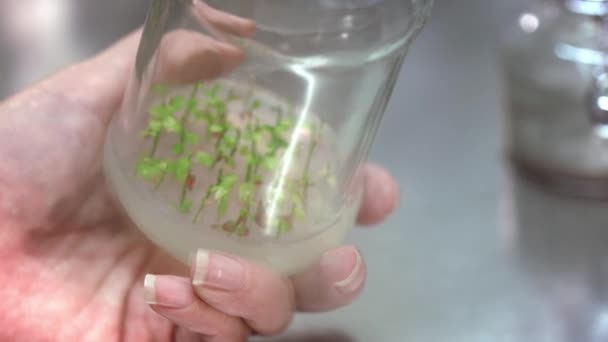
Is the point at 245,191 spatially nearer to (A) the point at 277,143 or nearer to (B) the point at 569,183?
(A) the point at 277,143

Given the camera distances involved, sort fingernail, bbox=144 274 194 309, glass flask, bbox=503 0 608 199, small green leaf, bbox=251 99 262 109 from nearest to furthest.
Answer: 1. fingernail, bbox=144 274 194 309
2. small green leaf, bbox=251 99 262 109
3. glass flask, bbox=503 0 608 199

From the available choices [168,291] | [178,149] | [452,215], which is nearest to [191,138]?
[178,149]

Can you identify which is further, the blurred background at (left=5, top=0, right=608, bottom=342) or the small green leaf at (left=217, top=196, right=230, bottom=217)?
the blurred background at (left=5, top=0, right=608, bottom=342)

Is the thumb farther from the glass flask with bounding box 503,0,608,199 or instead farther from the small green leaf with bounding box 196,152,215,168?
the glass flask with bounding box 503,0,608,199

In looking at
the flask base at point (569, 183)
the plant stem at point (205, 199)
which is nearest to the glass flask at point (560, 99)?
the flask base at point (569, 183)

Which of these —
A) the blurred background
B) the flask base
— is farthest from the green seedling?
the flask base

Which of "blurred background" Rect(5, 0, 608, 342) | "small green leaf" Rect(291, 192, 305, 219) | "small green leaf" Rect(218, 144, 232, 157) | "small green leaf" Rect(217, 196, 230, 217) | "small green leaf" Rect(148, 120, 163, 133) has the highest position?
"small green leaf" Rect(148, 120, 163, 133)
